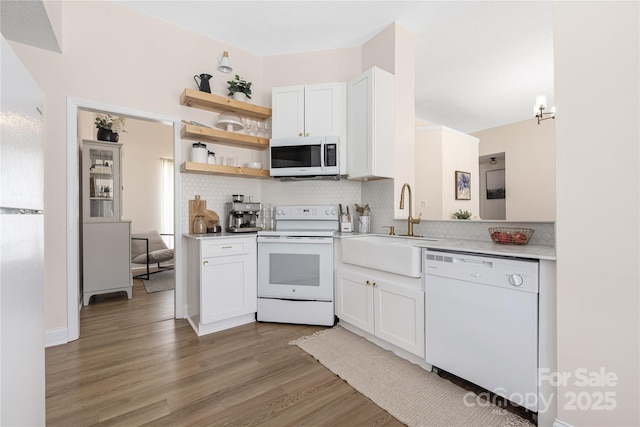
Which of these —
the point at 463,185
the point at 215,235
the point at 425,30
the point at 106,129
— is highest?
the point at 425,30

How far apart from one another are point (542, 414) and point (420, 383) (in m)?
0.62

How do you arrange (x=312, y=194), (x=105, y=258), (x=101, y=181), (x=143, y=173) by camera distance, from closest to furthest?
1. (x=312, y=194)
2. (x=105, y=258)
3. (x=101, y=181)
4. (x=143, y=173)

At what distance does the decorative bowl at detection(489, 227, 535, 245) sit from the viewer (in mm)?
1877

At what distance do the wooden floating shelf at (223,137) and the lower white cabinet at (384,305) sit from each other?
5.71ft

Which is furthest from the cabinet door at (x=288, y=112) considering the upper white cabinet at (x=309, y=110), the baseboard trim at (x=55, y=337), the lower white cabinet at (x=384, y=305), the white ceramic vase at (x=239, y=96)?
the baseboard trim at (x=55, y=337)

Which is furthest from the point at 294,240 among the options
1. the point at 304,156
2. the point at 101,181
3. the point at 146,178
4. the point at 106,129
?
Result: the point at 146,178

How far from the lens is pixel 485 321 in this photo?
5.16ft

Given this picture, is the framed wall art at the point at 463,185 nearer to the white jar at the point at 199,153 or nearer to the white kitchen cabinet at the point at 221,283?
the white kitchen cabinet at the point at 221,283

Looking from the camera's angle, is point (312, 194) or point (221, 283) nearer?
point (221, 283)

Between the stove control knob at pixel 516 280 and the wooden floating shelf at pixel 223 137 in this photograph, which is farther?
the wooden floating shelf at pixel 223 137

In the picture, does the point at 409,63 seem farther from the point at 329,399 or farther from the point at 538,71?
the point at 329,399

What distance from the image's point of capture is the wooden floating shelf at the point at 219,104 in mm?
2822

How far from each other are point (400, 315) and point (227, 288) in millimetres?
1559

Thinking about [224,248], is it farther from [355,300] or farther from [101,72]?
[101,72]
